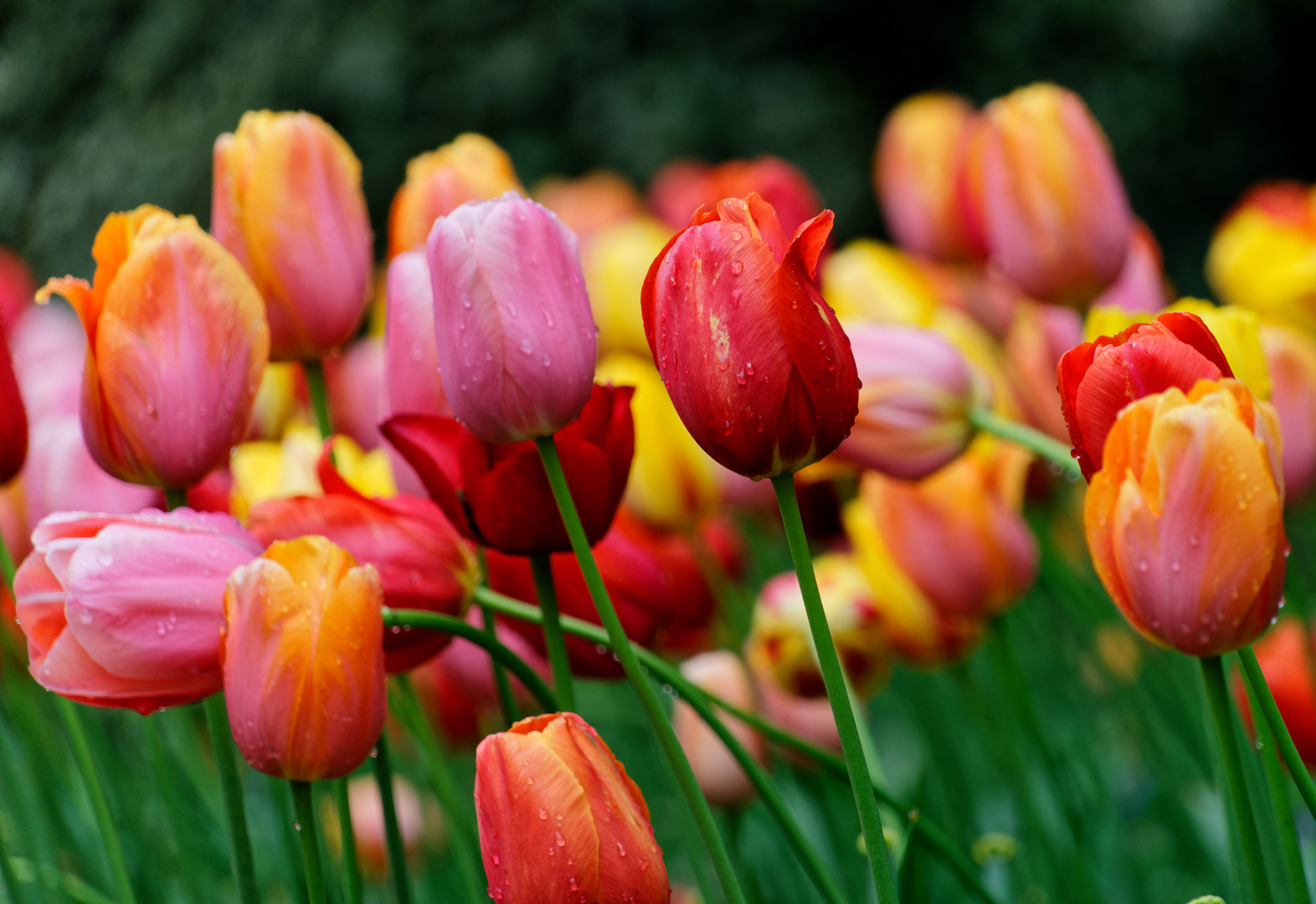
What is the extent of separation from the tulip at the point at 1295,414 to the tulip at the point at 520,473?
0.39 meters

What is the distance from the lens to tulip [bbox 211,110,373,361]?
54 centimetres

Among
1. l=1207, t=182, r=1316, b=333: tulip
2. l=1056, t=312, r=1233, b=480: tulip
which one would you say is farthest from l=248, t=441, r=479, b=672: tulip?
l=1207, t=182, r=1316, b=333: tulip

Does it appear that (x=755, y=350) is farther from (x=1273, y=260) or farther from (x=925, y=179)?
(x=925, y=179)

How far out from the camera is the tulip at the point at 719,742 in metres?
0.71

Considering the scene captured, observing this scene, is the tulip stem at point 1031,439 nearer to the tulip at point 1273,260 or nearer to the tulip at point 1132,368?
the tulip at point 1132,368

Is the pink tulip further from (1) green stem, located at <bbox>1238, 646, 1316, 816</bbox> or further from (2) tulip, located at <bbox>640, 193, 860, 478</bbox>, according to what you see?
(1) green stem, located at <bbox>1238, 646, 1316, 816</bbox>

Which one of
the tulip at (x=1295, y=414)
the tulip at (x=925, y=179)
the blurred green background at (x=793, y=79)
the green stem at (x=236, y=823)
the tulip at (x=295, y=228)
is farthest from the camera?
the blurred green background at (x=793, y=79)

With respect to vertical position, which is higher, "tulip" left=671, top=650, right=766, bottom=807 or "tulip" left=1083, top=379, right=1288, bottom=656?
"tulip" left=1083, top=379, right=1288, bottom=656

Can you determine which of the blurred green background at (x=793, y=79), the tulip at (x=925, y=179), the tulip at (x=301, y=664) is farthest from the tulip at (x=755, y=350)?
the blurred green background at (x=793, y=79)

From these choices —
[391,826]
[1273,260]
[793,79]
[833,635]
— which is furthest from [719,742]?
[793,79]

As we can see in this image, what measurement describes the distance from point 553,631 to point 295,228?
237 mm

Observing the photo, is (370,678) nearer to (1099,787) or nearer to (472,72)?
Result: (1099,787)

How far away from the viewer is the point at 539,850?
345mm

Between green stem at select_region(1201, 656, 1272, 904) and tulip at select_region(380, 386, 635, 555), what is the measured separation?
20 cm
